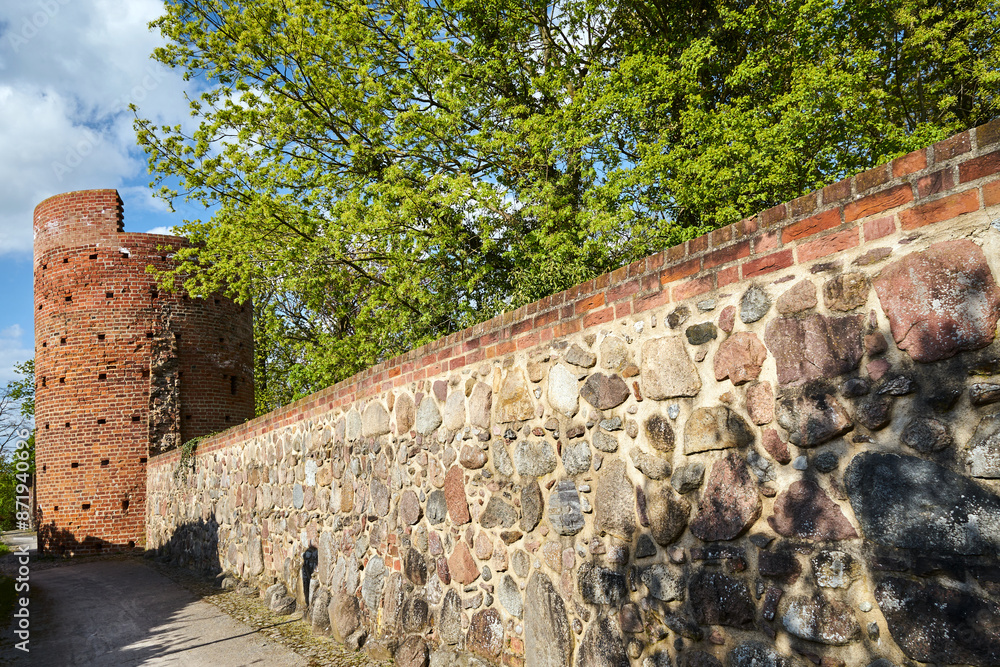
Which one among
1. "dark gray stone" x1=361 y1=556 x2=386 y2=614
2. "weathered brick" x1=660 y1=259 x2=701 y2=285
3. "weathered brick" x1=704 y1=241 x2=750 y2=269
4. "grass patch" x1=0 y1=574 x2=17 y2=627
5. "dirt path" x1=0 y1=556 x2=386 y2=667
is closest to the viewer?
"weathered brick" x1=704 y1=241 x2=750 y2=269

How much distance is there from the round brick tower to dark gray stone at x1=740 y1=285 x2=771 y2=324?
1636 cm

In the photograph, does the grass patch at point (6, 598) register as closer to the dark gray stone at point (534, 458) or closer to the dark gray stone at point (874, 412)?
the dark gray stone at point (534, 458)

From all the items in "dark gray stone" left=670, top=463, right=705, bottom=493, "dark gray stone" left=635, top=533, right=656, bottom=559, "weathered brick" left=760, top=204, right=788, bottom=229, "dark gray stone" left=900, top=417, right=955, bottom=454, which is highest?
"weathered brick" left=760, top=204, right=788, bottom=229

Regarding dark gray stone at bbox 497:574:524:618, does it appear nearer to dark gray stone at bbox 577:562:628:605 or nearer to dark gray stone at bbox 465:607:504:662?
dark gray stone at bbox 465:607:504:662

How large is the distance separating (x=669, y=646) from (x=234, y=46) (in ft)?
39.7

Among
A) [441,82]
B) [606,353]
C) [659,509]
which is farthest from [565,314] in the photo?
[441,82]

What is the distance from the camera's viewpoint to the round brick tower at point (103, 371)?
51.1ft

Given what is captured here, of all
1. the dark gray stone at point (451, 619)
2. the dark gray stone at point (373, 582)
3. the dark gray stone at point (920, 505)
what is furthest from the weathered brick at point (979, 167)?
the dark gray stone at point (373, 582)

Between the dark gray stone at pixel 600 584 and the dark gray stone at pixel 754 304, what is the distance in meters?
1.39

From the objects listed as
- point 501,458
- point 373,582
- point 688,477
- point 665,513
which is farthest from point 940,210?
point 373,582

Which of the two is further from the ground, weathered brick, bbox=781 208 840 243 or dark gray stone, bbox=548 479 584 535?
weathered brick, bbox=781 208 840 243

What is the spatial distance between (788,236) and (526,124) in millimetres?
8029

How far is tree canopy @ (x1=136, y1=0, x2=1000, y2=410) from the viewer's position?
9406 millimetres

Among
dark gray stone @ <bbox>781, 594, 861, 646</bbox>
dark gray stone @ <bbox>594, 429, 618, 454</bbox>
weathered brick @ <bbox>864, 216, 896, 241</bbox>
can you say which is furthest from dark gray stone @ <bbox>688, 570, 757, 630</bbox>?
weathered brick @ <bbox>864, 216, 896, 241</bbox>
